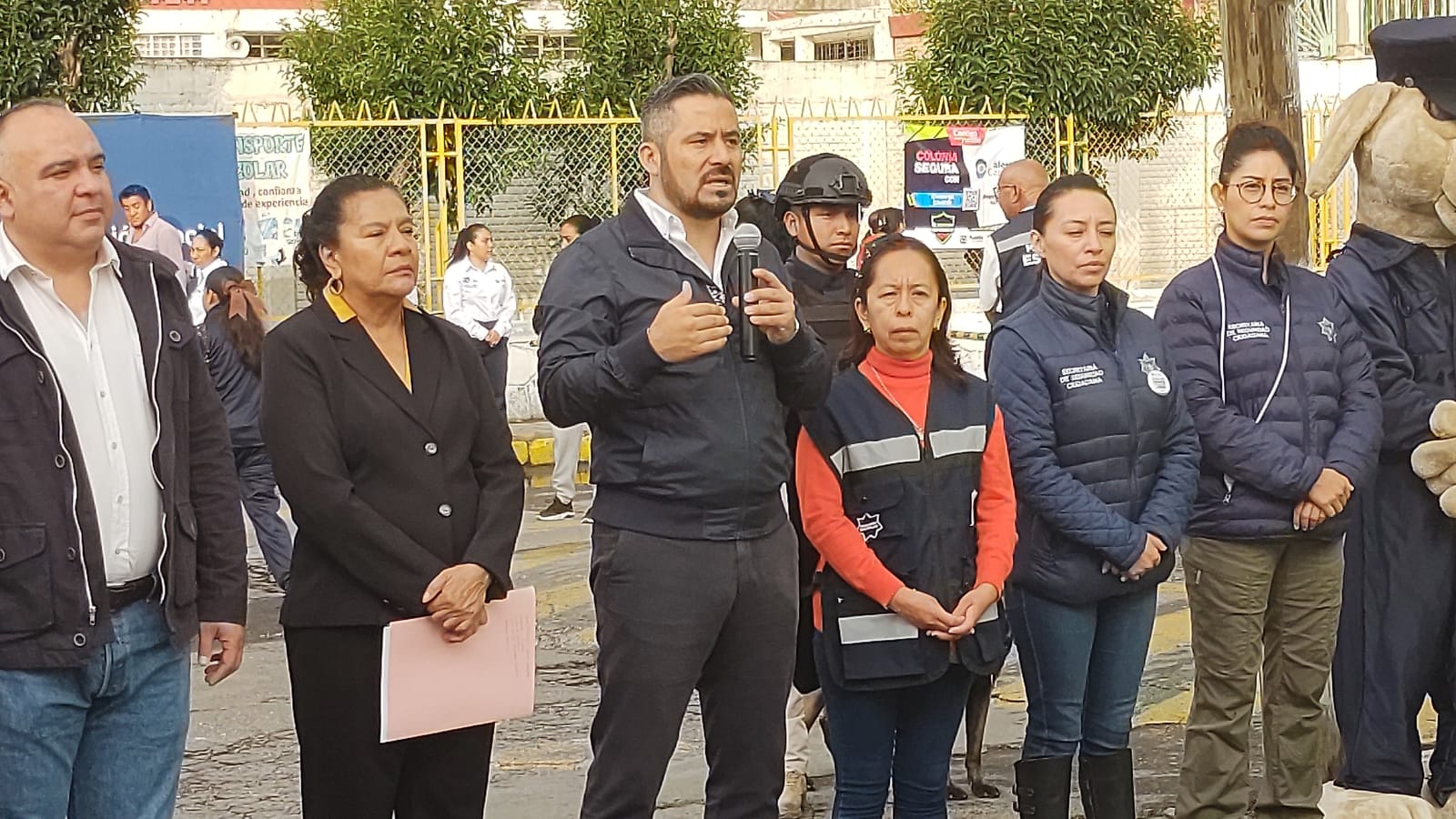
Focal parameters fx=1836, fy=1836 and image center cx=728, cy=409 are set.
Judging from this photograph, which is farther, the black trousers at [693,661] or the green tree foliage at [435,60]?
the green tree foliage at [435,60]

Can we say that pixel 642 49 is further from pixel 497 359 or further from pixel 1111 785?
pixel 1111 785

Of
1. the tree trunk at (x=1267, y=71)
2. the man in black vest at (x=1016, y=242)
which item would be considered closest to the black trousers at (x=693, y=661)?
the man in black vest at (x=1016, y=242)

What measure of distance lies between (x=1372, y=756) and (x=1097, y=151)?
44.4ft

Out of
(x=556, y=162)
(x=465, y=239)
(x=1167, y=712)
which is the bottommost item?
(x=1167, y=712)

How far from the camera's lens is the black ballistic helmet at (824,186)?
5.60 meters

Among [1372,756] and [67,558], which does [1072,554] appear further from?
[67,558]

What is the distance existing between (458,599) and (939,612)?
4.09 ft

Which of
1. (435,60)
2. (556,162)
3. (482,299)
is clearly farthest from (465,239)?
(435,60)

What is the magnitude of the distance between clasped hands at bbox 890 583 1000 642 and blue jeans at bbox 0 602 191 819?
1751 millimetres

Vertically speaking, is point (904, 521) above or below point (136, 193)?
below

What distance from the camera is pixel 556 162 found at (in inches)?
617

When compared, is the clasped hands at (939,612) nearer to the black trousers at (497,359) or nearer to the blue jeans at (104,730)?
the blue jeans at (104,730)

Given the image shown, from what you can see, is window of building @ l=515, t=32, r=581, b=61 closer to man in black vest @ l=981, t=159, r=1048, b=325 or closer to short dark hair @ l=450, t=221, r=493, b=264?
A: short dark hair @ l=450, t=221, r=493, b=264

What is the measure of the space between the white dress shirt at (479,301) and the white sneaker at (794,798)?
7.51 metres
